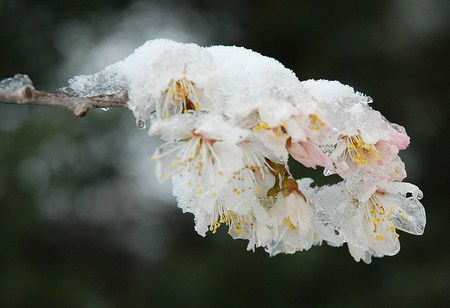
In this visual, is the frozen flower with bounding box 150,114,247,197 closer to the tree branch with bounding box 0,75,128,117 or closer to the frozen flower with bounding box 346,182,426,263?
the tree branch with bounding box 0,75,128,117

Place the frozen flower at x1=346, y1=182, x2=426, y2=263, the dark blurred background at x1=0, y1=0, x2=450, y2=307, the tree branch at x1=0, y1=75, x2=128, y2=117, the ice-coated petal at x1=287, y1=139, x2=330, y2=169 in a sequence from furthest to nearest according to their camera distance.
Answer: the dark blurred background at x1=0, y1=0, x2=450, y2=307 < the frozen flower at x1=346, y1=182, x2=426, y2=263 < the ice-coated petal at x1=287, y1=139, x2=330, y2=169 < the tree branch at x1=0, y1=75, x2=128, y2=117

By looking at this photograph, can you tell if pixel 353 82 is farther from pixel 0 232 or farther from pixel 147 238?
pixel 0 232

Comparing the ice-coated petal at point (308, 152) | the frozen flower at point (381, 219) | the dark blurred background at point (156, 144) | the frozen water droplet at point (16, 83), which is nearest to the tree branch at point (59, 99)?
the frozen water droplet at point (16, 83)

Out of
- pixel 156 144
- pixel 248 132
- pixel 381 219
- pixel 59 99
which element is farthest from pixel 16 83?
pixel 156 144

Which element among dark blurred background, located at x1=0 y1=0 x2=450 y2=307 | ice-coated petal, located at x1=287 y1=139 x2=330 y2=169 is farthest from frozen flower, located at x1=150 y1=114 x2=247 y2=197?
dark blurred background, located at x1=0 y1=0 x2=450 y2=307

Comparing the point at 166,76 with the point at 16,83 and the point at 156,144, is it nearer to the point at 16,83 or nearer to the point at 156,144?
the point at 16,83
